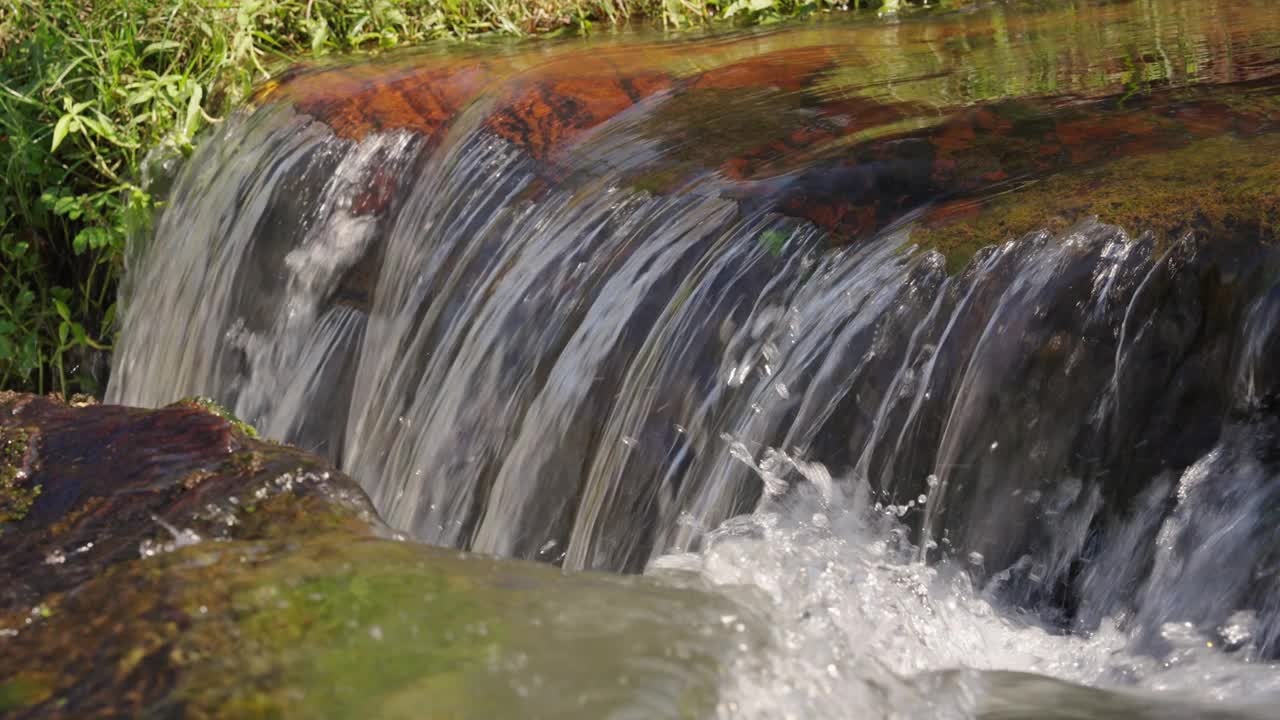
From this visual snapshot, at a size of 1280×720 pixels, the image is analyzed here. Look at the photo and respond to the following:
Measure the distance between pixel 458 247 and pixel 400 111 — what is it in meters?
0.85

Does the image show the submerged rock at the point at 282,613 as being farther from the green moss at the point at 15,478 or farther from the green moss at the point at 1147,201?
the green moss at the point at 1147,201

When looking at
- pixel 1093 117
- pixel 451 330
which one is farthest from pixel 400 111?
pixel 1093 117

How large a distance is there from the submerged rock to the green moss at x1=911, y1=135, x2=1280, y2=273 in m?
1.18

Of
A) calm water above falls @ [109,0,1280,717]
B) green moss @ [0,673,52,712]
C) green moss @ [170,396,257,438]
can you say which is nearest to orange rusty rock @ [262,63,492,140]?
calm water above falls @ [109,0,1280,717]

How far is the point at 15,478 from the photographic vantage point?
7.83ft

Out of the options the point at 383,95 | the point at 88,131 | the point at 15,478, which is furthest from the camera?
the point at 88,131

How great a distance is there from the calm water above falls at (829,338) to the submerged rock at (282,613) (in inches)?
5.3

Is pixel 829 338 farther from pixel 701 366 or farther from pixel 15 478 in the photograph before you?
pixel 15 478

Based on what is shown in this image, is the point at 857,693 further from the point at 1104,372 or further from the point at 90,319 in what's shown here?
the point at 90,319

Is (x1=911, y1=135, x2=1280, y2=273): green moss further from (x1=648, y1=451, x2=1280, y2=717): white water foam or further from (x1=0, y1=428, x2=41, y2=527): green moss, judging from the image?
(x1=0, y1=428, x2=41, y2=527): green moss

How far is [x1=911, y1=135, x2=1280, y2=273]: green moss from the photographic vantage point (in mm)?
2633

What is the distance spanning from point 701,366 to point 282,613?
1.37m

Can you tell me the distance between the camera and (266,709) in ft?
5.45

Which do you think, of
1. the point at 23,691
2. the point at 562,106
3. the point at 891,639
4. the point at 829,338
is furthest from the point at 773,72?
the point at 23,691
